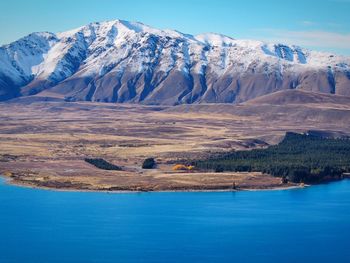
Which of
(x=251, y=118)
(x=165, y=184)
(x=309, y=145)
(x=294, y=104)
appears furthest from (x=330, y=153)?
(x=294, y=104)

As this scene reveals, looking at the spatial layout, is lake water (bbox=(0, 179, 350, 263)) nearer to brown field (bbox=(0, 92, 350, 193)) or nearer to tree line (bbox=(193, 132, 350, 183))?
brown field (bbox=(0, 92, 350, 193))

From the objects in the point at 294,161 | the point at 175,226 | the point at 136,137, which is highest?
the point at 294,161

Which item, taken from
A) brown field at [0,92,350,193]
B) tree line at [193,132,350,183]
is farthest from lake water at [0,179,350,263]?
tree line at [193,132,350,183]

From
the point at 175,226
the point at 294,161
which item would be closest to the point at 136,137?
the point at 294,161

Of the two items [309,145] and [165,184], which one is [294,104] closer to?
[309,145]

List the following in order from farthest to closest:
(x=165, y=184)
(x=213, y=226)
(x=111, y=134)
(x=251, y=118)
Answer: (x=251, y=118) < (x=111, y=134) < (x=165, y=184) < (x=213, y=226)

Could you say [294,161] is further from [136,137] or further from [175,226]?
[136,137]

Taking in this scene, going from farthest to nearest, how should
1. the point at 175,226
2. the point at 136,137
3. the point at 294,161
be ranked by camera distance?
the point at 136,137, the point at 294,161, the point at 175,226

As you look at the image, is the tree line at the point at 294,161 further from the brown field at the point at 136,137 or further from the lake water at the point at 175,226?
the lake water at the point at 175,226
